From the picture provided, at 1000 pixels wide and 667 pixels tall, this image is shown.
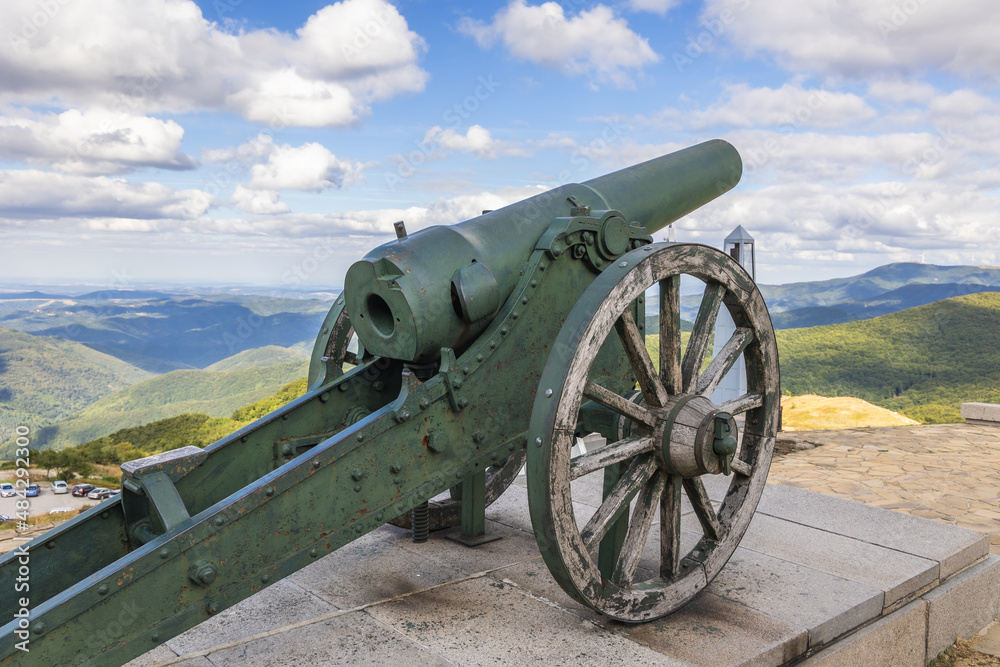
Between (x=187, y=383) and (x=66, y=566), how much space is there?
58383 millimetres

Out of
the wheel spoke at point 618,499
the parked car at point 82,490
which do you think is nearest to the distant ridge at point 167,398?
the parked car at point 82,490

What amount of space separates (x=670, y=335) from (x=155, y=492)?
2.06 m

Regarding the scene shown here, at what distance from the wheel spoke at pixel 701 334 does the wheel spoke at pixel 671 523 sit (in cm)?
41

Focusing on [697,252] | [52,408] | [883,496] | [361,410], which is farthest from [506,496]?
[52,408]

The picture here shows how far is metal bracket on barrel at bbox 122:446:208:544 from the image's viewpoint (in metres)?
2.57

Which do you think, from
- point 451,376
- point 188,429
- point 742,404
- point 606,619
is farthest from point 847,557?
point 188,429

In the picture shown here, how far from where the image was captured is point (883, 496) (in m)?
7.59

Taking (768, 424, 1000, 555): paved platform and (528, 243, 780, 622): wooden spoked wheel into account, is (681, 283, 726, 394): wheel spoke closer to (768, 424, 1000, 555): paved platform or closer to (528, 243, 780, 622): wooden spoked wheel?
(528, 243, 780, 622): wooden spoked wheel

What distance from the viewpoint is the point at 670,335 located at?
3.15m

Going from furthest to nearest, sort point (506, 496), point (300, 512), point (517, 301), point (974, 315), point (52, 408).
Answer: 1. point (52, 408)
2. point (974, 315)
3. point (506, 496)
4. point (517, 301)
5. point (300, 512)

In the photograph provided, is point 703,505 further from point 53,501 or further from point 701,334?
point 53,501

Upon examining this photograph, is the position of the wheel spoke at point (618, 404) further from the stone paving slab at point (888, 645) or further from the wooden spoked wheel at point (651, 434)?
the stone paving slab at point (888, 645)

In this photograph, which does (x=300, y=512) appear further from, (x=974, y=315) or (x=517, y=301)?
(x=974, y=315)

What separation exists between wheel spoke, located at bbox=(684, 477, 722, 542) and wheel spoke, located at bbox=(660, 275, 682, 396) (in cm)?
42
